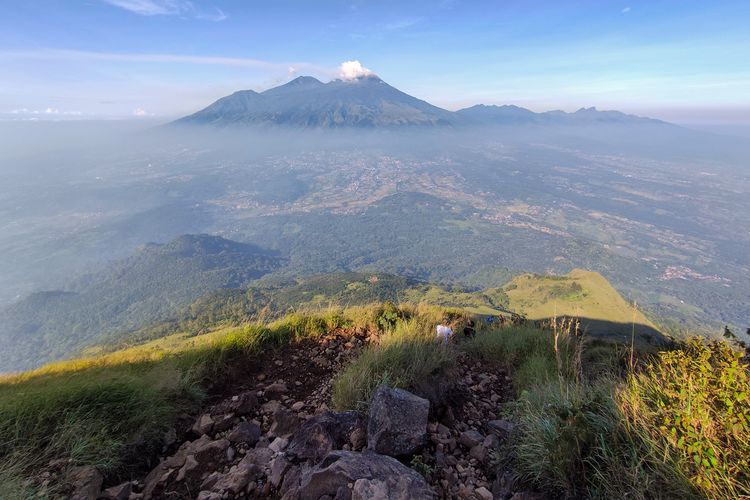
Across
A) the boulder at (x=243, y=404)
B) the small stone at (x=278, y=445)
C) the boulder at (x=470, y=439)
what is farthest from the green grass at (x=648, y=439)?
the boulder at (x=243, y=404)

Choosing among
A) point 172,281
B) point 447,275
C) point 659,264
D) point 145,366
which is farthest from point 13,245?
point 659,264

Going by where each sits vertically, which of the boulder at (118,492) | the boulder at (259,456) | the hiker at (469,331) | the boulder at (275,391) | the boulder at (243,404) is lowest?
the hiker at (469,331)

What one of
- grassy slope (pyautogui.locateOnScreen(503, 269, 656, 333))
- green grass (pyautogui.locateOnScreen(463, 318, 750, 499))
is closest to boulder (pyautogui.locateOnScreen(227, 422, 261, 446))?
green grass (pyautogui.locateOnScreen(463, 318, 750, 499))

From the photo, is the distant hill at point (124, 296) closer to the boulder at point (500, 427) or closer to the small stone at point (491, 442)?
the boulder at point (500, 427)

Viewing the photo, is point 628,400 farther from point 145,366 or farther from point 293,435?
point 145,366

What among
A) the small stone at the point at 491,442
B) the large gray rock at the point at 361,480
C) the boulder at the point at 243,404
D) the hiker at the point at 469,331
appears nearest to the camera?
the large gray rock at the point at 361,480

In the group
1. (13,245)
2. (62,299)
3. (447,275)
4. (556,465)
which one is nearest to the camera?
(556,465)

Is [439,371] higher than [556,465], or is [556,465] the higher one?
[556,465]
